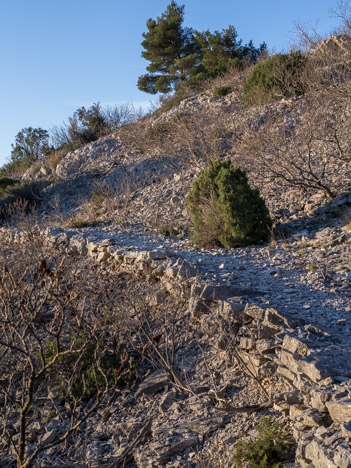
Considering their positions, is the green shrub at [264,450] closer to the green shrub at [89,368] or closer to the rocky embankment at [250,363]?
the rocky embankment at [250,363]

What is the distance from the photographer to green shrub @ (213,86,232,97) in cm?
1758

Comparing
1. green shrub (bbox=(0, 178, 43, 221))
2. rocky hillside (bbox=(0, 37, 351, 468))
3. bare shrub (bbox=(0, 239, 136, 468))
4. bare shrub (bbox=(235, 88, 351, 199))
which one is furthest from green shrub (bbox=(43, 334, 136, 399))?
green shrub (bbox=(0, 178, 43, 221))

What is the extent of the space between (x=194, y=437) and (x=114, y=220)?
7820mm

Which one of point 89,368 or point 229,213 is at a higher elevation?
point 229,213

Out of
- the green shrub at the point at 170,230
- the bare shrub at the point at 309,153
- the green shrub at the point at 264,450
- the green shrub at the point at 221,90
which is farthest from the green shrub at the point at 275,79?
the green shrub at the point at 264,450

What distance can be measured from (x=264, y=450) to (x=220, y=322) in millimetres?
1747

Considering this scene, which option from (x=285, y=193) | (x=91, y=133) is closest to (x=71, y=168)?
(x=91, y=133)

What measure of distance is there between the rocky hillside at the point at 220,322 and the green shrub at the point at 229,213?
11.1 inches

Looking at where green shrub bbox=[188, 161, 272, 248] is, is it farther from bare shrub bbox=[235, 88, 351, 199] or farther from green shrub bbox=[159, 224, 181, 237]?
green shrub bbox=[159, 224, 181, 237]

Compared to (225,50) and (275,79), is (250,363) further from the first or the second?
(225,50)

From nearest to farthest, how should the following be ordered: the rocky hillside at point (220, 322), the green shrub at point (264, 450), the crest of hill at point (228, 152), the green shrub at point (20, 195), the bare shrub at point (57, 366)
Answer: the green shrub at point (264, 450) → the rocky hillside at point (220, 322) → the bare shrub at point (57, 366) → the crest of hill at point (228, 152) → the green shrub at point (20, 195)

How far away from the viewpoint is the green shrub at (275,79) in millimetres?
14181

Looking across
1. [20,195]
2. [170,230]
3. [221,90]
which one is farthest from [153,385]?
[221,90]

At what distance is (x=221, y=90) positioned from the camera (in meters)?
17.6
